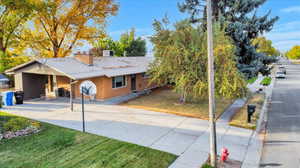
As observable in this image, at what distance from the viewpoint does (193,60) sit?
43.3 feet

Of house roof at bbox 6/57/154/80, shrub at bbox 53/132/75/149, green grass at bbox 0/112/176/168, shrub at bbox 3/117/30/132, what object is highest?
house roof at bbox 6/57/154/80

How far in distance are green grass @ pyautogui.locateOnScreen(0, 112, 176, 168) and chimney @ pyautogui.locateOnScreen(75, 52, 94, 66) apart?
9.61m

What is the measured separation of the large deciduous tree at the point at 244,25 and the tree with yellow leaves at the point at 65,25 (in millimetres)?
14950

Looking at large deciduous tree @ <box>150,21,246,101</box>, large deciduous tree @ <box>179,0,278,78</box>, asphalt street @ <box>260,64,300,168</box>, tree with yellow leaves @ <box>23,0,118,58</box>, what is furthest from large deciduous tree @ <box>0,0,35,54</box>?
asphalt street @ <box>260,64,300,168</box>

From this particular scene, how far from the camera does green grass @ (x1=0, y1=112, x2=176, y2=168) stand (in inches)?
257

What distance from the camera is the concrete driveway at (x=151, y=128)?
25.9 ft

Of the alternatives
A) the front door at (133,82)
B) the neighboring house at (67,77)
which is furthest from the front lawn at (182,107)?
the front door at (133,82)

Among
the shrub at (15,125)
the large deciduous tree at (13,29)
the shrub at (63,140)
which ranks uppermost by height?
the large deciduous tree at (13,29)

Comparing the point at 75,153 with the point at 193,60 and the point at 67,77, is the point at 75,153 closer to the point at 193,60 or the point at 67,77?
the point at 193,60

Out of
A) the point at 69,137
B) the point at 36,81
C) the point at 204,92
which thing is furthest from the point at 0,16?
the point at 204,92

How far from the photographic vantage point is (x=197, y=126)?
10.7m

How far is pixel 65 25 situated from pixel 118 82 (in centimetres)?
1321

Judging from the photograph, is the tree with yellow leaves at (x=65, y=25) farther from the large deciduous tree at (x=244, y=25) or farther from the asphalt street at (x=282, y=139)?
the asphalt street at (x=282, y=139)

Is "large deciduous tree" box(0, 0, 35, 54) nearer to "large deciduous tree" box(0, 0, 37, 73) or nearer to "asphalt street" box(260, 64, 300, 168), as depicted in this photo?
"large deciduous tree" box(0, 0, 37, 73)
